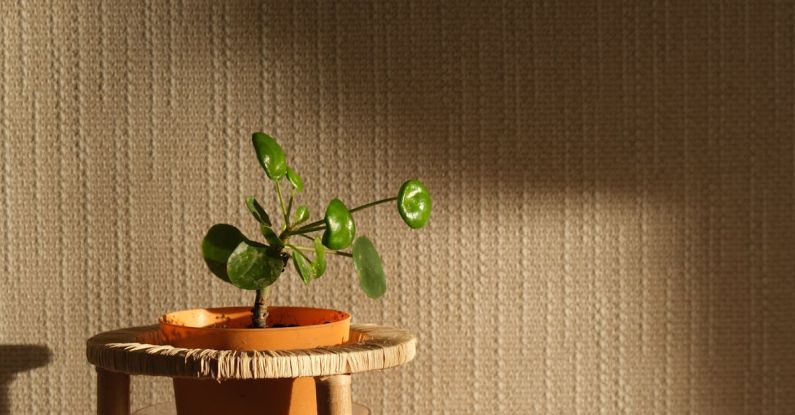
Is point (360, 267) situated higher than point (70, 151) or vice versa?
point (70, 151)

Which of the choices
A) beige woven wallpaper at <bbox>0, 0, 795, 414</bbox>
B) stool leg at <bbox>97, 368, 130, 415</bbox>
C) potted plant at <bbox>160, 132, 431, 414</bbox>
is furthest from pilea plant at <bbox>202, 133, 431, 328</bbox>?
beige woven wallpaper at <bbox>0, 0, 795, 414</bbox>

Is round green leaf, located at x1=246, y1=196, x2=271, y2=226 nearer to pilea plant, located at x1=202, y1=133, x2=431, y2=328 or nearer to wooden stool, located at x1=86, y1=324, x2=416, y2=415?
pilea plant, located at x1=202, y1=133, x2=431, y2=328

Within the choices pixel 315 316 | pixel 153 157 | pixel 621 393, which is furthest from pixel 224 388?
pixel 621 393

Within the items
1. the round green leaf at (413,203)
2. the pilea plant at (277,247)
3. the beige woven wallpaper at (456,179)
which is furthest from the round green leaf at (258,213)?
the beige woven wallpaper at (456,179)

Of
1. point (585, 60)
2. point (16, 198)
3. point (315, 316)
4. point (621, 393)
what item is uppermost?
point (585, 60)

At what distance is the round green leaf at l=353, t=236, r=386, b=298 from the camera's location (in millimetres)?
621

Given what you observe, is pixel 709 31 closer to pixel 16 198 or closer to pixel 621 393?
pixel 621 393

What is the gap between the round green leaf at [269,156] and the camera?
62 centimetres

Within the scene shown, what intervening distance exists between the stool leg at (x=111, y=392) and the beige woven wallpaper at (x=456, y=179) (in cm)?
21

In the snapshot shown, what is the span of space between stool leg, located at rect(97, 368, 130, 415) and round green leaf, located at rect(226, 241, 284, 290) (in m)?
0.15

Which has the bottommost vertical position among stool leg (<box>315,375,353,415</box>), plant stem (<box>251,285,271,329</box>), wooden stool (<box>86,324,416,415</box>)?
stool leg (<box>315,375,353,415</box>)

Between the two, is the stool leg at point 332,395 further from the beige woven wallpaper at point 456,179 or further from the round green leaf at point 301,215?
the beige woven wallpaper at point 456,179

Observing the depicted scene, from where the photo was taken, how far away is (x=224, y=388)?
A: 2.01 feet

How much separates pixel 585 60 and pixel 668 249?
0.22 meters
